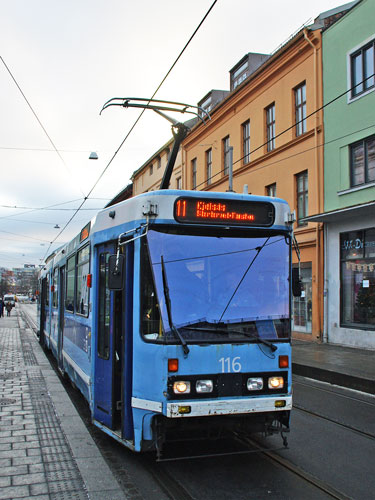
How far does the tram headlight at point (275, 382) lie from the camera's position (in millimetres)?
4914

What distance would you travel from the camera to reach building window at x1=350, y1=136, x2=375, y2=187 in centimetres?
1516

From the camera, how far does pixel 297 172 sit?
1897 centimetres

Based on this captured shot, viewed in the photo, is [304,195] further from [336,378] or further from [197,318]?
[197,318]

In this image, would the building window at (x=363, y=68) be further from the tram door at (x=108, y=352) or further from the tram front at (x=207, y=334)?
the tram door at (x=108, y=352)

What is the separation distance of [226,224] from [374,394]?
5.97 meters

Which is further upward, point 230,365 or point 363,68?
point 363,68

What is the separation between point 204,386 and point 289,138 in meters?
16.5

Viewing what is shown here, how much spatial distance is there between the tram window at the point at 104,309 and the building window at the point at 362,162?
11429 millimetres

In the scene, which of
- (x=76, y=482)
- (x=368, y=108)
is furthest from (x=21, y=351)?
(x=368, y=108)

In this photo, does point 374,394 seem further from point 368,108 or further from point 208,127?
point 208,127

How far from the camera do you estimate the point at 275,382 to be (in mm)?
4941

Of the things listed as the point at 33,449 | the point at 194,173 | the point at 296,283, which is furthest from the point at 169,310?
the point at 194,173

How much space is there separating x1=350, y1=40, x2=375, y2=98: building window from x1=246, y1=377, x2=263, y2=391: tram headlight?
12675 millimetres

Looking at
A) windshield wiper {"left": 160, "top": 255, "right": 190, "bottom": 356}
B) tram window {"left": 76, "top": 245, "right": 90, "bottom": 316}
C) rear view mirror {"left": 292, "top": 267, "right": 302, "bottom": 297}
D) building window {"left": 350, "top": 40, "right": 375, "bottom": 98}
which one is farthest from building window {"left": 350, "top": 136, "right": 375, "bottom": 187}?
windshield wiper {"left": 160, "top": 255, "right": 190, "bottom": 356}
